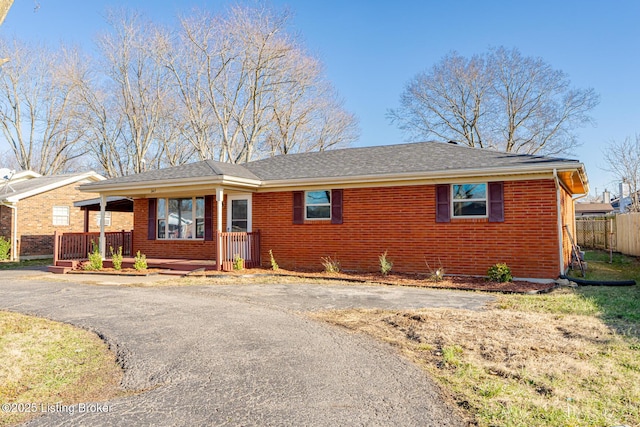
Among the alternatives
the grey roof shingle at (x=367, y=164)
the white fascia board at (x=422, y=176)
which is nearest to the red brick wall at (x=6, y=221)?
the grey roof shingle at (x=367, y=164)

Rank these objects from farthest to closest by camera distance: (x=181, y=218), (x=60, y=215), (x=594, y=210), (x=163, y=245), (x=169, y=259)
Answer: (x=594, y=210)
(x=60, y=215)
(x=163, y=245)
(x=181, y=218)
(x=169, y=259)

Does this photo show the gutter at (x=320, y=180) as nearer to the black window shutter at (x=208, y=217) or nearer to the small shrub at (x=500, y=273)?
the black window shutter at (x=208, y=217)

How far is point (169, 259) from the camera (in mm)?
14930

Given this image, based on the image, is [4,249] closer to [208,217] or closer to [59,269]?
[59,269]

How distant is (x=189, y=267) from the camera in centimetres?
1326

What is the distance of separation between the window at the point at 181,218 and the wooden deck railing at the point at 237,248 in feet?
7.95

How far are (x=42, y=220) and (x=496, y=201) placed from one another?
20527 millimetres

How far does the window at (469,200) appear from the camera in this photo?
1103cm

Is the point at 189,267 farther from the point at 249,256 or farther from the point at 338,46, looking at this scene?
the point at 338,46

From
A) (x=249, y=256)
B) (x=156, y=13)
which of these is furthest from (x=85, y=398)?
(x=156, y=13)

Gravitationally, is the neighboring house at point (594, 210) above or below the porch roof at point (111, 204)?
above

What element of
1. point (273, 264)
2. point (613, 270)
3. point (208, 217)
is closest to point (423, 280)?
point (273, 264)

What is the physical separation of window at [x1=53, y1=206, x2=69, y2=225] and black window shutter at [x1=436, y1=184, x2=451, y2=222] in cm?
1904

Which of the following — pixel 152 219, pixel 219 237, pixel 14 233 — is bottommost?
pixel 219 237
